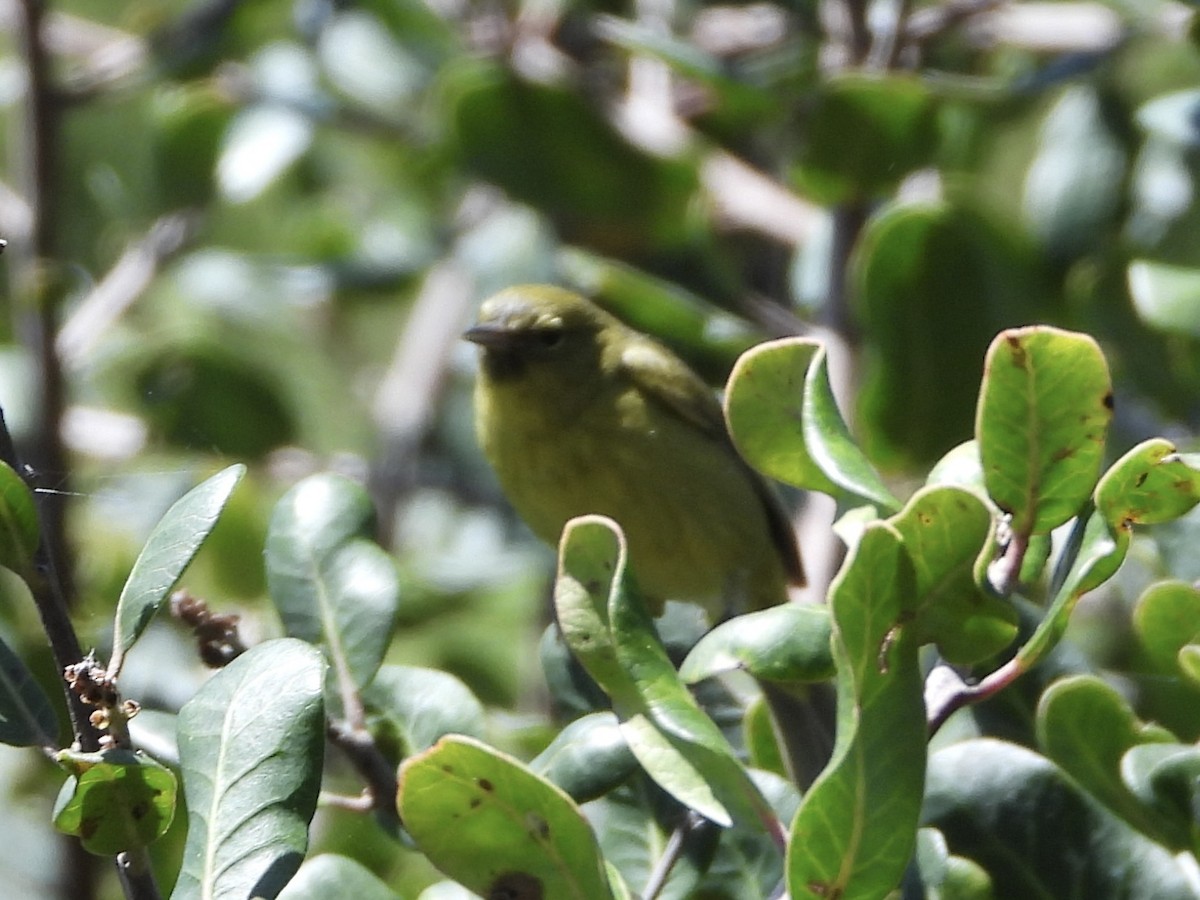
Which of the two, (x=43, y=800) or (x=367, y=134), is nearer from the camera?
(x=43, y=800)

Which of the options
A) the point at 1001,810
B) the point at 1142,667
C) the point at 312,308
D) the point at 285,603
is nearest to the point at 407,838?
the point at 285,603

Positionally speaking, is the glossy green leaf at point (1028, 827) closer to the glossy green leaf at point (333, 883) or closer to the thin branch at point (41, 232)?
the glossy green leaf at point (333, 883)

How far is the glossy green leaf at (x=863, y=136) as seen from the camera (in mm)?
3342

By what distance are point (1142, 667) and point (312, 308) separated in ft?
11.6

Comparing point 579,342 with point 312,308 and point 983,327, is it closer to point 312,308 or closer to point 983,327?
point 983,327

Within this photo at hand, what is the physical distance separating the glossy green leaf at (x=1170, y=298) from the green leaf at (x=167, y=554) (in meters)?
1.70

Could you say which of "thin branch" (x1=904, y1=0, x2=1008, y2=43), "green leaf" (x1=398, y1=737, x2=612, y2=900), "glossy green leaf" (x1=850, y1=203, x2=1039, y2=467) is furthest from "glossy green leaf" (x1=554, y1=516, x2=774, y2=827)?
"thin branch" (x1=904, y1=0, x2=1008, y2=43)

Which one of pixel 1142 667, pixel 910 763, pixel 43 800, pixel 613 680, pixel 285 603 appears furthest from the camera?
pixel 43 800

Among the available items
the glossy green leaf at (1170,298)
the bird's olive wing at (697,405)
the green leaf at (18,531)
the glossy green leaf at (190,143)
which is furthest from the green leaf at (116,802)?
the glossy green leaf at (190,143)

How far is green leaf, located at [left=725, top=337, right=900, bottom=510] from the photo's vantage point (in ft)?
5.15

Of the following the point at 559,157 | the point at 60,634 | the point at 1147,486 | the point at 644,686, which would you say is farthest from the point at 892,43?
the point at 60,634

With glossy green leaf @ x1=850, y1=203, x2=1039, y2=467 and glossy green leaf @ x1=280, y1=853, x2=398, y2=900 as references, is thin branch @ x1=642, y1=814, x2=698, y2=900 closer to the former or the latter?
glossy green leaf @ x1=280, y1=853, x2=398, y2=900

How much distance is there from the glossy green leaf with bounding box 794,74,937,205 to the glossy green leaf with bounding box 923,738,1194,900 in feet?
6.36

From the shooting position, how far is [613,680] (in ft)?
4.88
